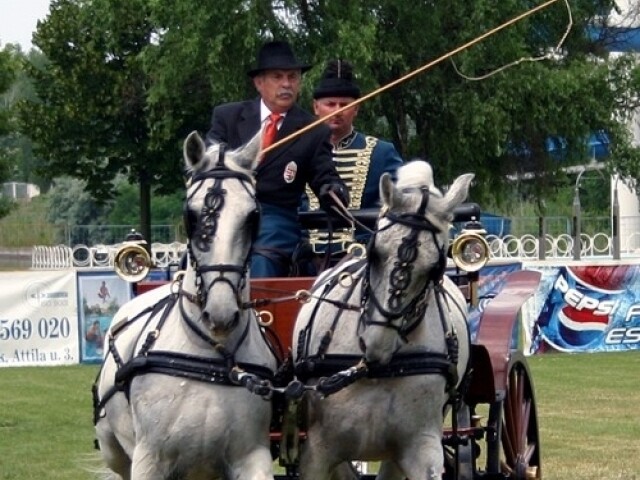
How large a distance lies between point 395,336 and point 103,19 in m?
25.8

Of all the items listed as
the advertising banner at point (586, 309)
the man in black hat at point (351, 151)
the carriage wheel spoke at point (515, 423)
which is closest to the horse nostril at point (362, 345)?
the man in black hat at point (351, 151)

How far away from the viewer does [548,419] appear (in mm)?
14445

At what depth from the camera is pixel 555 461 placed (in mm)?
11508

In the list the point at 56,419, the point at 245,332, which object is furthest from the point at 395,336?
the point at 56,419

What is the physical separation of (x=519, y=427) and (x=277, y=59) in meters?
2.73

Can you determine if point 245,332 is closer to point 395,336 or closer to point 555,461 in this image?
point 395,336

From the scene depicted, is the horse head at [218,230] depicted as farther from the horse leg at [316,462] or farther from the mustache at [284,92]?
the mustache at [284,92]

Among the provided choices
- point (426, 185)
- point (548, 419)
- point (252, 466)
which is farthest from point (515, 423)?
point (548, 419)

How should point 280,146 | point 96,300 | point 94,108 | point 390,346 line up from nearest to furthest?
point 390,346 < point 280,146 < point 96,300 < point 94,108

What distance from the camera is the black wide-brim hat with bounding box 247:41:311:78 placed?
7680 mm

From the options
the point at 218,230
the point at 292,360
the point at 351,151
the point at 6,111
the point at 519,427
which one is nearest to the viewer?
the point at 218,230

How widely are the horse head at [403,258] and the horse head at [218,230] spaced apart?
56 cm

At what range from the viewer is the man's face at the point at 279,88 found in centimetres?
776

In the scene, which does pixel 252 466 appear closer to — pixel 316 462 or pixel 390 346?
pixel 316 462
